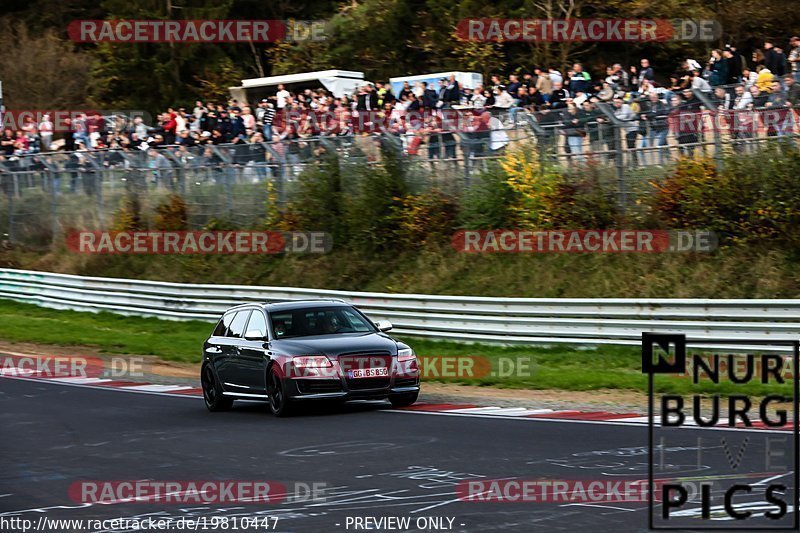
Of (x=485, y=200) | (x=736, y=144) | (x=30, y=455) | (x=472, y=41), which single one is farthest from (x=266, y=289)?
(x=472, y=41)

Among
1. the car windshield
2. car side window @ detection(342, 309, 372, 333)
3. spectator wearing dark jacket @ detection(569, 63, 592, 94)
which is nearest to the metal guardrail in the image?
spectator wearing dark jacket @ detection(569, 63, 592, 94)

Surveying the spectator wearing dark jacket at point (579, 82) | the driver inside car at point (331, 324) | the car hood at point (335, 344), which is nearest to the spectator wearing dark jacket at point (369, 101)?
the spectator wearing dark jacket at point (579, 82)

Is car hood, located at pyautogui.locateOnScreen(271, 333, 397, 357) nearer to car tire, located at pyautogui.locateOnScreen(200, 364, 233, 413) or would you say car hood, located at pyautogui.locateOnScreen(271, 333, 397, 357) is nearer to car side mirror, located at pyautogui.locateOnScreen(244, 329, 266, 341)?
car side mirror, located at pyautogui.locateOnScreen(244, 329, 266, 341)

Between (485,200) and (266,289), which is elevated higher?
(485,200)

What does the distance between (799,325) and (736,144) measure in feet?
17.0

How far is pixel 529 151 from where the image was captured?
25.7m

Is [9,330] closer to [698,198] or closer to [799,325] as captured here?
[698,198]

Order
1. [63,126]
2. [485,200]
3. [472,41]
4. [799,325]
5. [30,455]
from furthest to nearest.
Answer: [472,41] < [63,126] < [485,200] < [799,325] < [30,455]

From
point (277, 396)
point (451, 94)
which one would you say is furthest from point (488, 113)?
point (277, 396)

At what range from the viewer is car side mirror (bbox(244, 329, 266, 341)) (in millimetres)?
16292

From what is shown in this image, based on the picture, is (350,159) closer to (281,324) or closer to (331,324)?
(331,324)

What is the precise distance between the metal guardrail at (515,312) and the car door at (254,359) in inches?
266

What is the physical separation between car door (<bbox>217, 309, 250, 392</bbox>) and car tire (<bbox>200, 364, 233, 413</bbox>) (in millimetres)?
177

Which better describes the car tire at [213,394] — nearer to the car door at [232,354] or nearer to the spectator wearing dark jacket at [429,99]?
the car door at [232,354]
